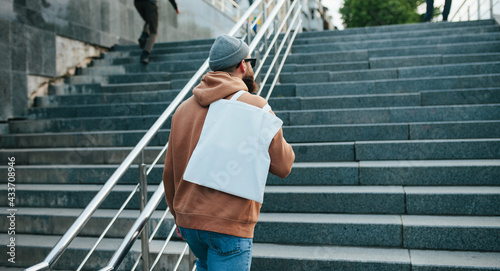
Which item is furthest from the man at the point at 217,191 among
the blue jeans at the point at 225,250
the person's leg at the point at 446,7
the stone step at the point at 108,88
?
the person's leg at the point at 446,7

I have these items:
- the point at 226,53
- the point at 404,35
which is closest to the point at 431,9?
the point at 404,35

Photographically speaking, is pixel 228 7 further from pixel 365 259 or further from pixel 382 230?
pixel 365 259

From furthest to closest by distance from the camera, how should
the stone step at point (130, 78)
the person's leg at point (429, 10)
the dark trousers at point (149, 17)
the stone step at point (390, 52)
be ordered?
the person's leg at point (429, 10), the dark trousers at point (149, 17), the stone step at point (130, 78), the stone step at point (390, 52)

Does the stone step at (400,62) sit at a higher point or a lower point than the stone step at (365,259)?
higher

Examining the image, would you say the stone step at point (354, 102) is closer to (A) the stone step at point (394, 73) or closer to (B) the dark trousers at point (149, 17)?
(A) the stone step at point (394, 73)

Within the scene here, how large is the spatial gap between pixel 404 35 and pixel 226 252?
6354mm

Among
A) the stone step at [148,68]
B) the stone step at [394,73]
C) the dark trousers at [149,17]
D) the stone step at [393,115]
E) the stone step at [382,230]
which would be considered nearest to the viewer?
the stone step at [382,230]

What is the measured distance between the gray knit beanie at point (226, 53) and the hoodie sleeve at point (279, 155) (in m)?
0.38

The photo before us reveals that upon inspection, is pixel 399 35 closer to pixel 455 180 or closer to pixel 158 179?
pixel 455 180

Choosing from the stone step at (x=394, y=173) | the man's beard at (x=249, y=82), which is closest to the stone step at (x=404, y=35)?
the stone step at (x=394, y=173)

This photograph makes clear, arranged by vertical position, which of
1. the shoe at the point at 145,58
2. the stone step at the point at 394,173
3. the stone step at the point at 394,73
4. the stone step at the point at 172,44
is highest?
the stone step at the point at 172,44

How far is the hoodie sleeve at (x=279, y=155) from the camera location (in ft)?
5.59

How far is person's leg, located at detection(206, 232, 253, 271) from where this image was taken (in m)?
1.65

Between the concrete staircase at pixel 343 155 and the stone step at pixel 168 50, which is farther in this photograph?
the stone step at pixel 168 50
